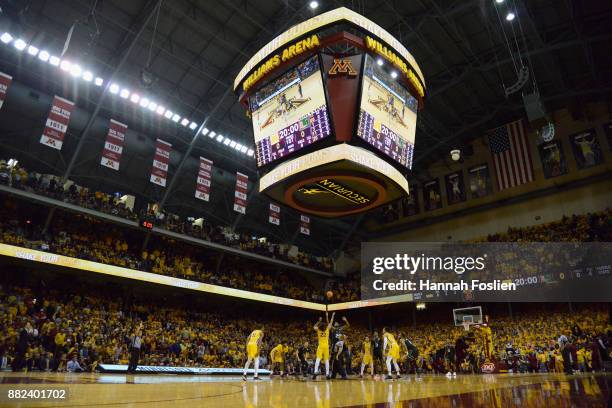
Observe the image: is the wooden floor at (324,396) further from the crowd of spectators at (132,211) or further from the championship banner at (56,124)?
the crowd of spectators at (132,211)

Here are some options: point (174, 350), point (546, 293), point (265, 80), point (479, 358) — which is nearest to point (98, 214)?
point (174, 350)

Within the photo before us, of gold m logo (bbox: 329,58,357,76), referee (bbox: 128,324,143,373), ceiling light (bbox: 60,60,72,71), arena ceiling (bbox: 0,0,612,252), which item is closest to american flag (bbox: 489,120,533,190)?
arena ceiling (bbox: 0,0,612,252)

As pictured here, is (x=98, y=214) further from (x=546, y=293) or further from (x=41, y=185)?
(x=546, y=293)

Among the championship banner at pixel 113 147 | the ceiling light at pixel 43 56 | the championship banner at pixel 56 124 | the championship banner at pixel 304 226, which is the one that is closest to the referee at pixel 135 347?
the championship banner at pixel 113 147

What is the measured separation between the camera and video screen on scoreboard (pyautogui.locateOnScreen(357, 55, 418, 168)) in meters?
11.3

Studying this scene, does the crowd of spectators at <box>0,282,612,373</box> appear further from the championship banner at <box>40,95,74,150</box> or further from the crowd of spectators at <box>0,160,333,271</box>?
the championship banner at <box>40,95,74,150</box>

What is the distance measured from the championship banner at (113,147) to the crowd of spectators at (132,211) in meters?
3.91

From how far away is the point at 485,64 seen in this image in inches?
974

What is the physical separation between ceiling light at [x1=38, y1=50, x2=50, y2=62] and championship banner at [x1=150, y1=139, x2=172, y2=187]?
22.7 ft

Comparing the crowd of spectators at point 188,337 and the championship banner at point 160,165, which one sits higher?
the championship banner at point 160,165

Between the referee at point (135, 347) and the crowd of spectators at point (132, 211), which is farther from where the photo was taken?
the crowd of spectators at point (132, 211)

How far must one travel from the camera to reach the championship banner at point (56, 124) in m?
19.8

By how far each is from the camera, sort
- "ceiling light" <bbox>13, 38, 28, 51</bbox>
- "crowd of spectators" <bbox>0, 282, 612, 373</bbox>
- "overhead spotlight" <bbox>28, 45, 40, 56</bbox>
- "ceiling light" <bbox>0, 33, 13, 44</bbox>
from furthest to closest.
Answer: "overhead spotlight" <bbox>28, 45, 40, 56</bbox>
"ceiling light" <bbox>13, 38, 28, 51</bbox>
"ceiling light" <bbox>0, 33, 13, 44</bbox>
"crowd of spectators" <bbox>0, 282, 612, 373</bbox>

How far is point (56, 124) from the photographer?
20.2m
